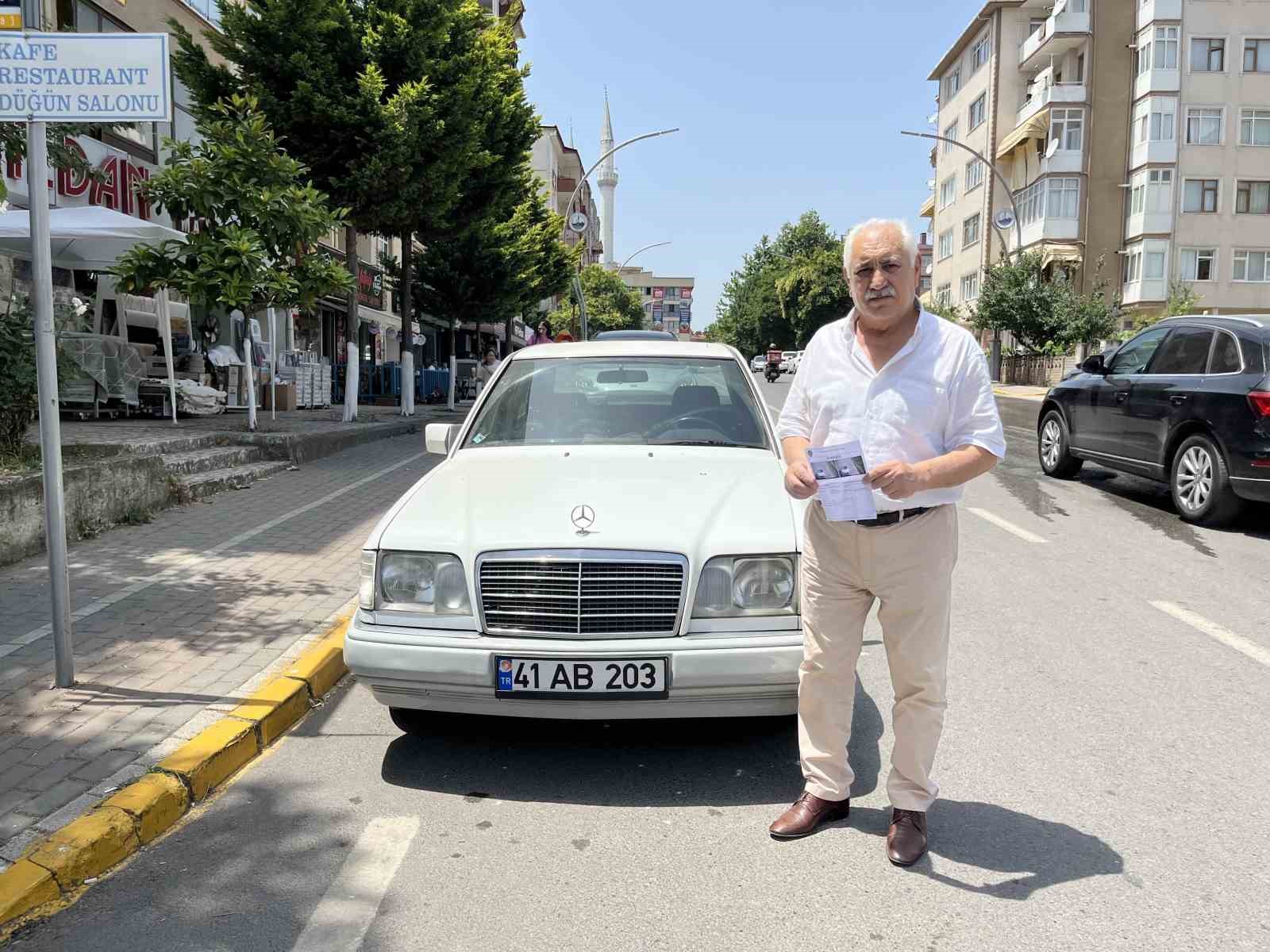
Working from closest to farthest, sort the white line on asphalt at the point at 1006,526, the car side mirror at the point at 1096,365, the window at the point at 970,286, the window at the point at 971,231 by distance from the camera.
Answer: the white line on asphalt at the point at 1006,526 → the car side mirror at the point at 1096,365 → the window at the point at 971,231 → the window at the point at 970,286

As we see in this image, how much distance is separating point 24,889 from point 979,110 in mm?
57162

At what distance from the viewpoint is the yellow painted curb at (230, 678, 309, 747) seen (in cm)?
414

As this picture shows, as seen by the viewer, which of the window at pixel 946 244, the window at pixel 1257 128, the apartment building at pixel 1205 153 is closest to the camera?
the apartment building at pixel 1205 153

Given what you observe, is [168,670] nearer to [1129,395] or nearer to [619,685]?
[619,685]

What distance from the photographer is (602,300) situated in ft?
252

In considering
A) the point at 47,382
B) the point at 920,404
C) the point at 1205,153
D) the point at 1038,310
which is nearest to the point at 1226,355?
the point at 920,404

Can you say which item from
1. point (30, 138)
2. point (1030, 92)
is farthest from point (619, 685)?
point (1030, 92)

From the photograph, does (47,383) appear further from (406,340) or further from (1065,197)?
(1065,197)

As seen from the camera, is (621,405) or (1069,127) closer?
(621,405)

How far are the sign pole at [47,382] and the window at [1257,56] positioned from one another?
50500 mm

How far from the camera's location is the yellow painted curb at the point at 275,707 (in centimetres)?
414

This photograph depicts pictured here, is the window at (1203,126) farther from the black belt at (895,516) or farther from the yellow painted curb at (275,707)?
the yellow painted curb at (275,707)

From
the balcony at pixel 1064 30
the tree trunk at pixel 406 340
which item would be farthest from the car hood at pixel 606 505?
the balcony at pixel 1064 30

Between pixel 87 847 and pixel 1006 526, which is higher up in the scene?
pixel 1006 526
